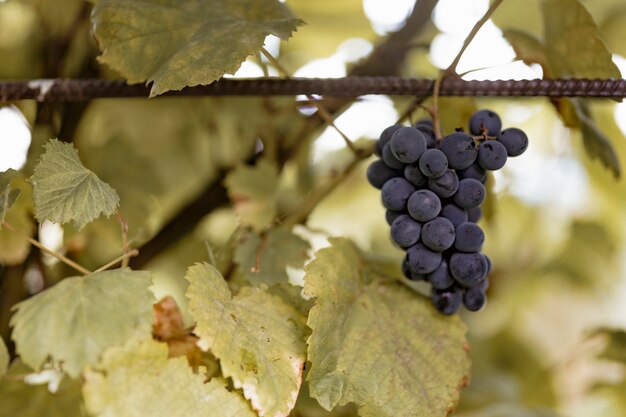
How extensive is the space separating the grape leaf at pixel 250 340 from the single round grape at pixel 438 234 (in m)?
0.13

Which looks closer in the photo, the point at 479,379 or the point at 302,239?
the point at 302,239

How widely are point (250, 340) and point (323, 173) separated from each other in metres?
0.61

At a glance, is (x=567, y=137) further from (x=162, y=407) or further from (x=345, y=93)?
(x=162, y=407)

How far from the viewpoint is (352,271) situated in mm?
579

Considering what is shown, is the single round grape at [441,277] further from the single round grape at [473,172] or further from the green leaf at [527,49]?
the green leaf at [527,49]

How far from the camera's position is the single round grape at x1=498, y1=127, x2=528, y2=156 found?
1.78 ft

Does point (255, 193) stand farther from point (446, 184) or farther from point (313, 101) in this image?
point (446, 184)

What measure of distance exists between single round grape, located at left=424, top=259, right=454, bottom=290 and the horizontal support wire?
145 millimetres

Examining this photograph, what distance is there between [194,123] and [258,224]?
0.31m

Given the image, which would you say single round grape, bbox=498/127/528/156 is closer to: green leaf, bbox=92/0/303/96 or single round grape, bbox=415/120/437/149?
single round grape, bbox=415/120/437/149

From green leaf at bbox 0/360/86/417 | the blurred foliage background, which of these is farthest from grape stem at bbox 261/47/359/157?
green leaf at bbox 0/360/86/417

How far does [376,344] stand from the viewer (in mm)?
540

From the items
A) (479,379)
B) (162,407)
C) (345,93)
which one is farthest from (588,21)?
(479,379)

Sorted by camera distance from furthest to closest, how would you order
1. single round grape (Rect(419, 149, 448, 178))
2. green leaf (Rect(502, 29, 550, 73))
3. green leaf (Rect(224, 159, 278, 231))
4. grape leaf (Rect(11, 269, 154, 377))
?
green leaf (Rect(224, 159, 278, 231)) < green leaf (Rect(502, 29, 550, 73)) < single round grape (Rect(419, 149, 448, 178)) < grape leaf (Rect(11, 269, 154, 377))
